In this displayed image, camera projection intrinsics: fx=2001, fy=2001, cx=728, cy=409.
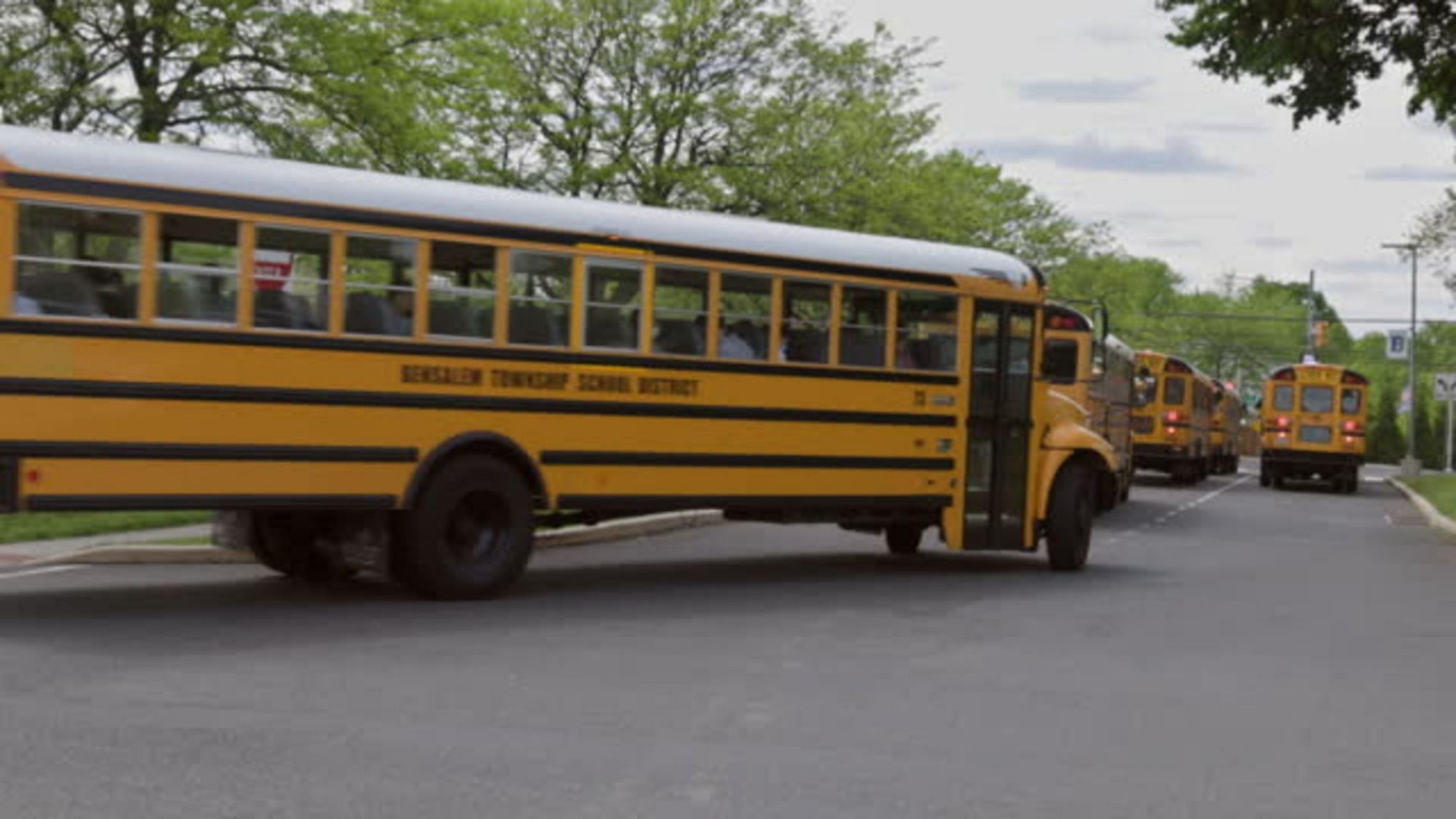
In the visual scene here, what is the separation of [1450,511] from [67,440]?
27.4m

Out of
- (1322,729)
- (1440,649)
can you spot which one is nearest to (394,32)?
(1440,649)

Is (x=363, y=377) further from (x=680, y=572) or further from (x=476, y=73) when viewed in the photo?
(x=476, y=73)

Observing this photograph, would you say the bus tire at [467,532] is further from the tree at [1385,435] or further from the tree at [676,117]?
the tree at [1385,435]

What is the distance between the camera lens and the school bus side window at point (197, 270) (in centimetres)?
1123

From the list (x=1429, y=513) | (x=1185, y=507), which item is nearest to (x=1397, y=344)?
(x=1429, y=513)

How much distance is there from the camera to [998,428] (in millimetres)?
16156

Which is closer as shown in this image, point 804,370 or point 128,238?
point 128,238

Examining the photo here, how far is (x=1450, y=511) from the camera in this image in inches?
1309

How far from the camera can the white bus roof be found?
35.8 feet

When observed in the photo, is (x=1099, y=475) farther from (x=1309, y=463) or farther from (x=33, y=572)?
(x=1309, y=463)

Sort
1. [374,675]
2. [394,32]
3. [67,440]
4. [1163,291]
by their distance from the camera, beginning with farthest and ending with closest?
[1163,291] → [394,32] → [67,440] → [374,675]

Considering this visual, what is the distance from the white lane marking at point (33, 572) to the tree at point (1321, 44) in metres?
13.0

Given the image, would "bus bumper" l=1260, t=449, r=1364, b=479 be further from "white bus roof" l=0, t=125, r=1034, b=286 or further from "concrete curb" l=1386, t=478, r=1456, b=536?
"white bus roof" l=0, t=125, r=1034, b=286

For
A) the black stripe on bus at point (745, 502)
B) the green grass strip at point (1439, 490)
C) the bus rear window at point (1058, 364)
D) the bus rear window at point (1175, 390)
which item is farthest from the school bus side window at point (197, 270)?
the bus rear window at point (1175, 390)
